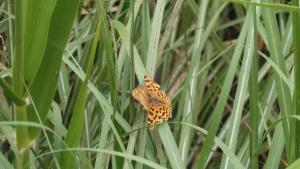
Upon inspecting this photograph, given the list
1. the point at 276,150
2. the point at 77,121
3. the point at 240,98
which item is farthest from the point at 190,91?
the point at 77,121

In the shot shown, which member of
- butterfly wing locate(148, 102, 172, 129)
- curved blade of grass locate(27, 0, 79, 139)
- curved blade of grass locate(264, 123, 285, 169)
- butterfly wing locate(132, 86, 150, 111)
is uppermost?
curved blade of grass locate(27, 0, 79, 139)

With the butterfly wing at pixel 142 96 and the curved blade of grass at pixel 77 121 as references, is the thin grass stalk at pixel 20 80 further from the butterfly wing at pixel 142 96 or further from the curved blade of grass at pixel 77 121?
the butterfly wing at pixel 142 96

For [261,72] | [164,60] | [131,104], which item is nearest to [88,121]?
[131,104]

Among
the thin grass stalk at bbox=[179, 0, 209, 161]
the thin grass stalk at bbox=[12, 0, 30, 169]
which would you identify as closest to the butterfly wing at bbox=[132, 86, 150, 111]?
the thin grass stalk at bbox=[179, 0, 209, 161]

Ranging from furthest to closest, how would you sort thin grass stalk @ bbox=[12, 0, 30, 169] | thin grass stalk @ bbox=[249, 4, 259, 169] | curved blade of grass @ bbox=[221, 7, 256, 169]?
curved blade of grass @ bbox=[221, 7, 256, 169]
thin grass stalk @ bbox=[249, 4, 259, 169]
thin grass stalk @ bbox=[12, 0, 30, 169]

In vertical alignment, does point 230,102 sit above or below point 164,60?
below

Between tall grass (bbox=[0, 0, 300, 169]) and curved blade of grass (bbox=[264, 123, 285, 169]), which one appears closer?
tall grass (bbox=[0, 0, 300, 169])

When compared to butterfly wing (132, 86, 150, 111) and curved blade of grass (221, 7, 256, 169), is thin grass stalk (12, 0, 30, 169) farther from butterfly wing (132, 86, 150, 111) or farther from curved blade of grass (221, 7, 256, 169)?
curved blade of grass (221, 7, 256, 169)

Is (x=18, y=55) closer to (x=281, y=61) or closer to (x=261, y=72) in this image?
(x=281, y=61)

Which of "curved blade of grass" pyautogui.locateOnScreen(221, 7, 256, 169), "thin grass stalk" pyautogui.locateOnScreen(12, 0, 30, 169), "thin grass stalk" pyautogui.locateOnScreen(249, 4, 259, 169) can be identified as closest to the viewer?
"thin grass stalk" pyautogui.locateOnScreen(12, 0, 30, 169)
